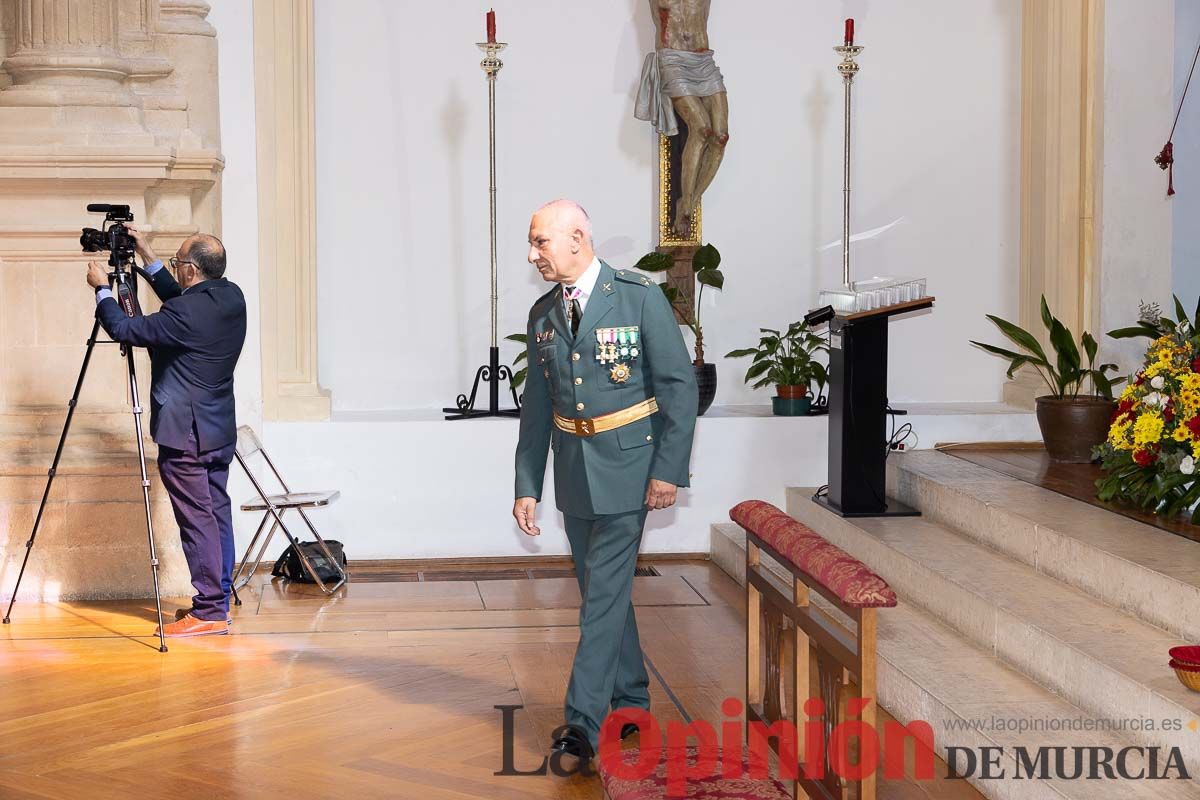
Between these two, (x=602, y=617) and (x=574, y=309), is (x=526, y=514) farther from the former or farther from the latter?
(x=574, y=309)

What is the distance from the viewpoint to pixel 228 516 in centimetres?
572

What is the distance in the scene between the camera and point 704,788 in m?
2.90

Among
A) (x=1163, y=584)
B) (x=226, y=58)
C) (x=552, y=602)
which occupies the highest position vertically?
(x=226, y=58)

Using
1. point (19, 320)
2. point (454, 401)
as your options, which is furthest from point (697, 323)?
point (19, 320)

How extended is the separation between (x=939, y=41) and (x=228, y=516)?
16.8ft

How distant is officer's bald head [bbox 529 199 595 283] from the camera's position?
3.83 m

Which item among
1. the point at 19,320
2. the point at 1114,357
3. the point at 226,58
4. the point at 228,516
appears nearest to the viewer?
the point at 228,516

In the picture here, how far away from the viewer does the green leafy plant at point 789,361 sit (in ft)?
24.4

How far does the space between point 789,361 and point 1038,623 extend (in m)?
3.40

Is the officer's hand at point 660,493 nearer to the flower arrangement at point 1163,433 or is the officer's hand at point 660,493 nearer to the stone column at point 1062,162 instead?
the flower arrangement at point 1163,433

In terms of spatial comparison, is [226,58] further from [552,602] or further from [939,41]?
[939,41]

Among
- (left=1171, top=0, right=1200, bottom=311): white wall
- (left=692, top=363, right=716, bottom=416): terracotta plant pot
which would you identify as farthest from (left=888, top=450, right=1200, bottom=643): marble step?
(left=1171, top=0, right=1200, bottom=311): white wall

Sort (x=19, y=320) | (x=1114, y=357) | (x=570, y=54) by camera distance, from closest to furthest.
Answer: (x=19, y=320) → (x=1114, y=357) → (x=570, y=54)

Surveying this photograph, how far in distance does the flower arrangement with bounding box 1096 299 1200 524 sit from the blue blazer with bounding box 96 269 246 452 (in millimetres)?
3452
